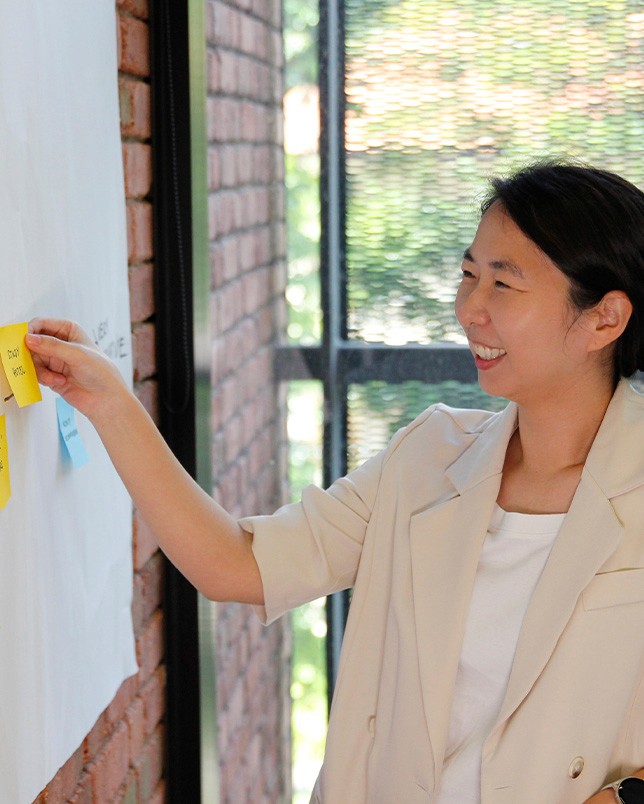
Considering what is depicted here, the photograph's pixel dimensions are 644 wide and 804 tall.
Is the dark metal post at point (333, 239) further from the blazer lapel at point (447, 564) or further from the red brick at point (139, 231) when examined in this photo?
the blazer lapel at point (447, 564)

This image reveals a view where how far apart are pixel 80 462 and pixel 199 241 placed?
0.67 m

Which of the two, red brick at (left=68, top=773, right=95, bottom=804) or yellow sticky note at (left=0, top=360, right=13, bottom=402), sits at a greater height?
yellow sticky note at (left=0, top=360, right=13, bottom=402)

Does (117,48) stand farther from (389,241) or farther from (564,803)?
(564,803)

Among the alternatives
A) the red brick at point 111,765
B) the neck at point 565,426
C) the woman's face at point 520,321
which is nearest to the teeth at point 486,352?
the woman's face at point 520,321

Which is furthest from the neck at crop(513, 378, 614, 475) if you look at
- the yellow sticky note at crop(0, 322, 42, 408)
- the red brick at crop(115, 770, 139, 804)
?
the red brick at crop(115, 770, 139, 804)

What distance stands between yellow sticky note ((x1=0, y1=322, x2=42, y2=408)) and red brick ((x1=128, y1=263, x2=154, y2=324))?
0.55 metres

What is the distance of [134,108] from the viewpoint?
1762 mm

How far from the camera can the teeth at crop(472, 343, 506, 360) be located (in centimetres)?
155

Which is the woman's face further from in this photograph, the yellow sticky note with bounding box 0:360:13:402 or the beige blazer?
the yellow sticky note with bounding box 0:360:13:402

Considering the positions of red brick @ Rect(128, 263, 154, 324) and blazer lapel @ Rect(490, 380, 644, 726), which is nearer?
blazer lapel @ Rect(490, 380, 644, 726)

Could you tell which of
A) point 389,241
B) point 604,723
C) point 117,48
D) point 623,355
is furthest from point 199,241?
point 604,723

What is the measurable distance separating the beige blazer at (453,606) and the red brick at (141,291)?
410 mm

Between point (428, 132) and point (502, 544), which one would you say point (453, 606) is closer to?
point (502, 544)

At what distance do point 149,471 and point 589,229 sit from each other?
68cm
